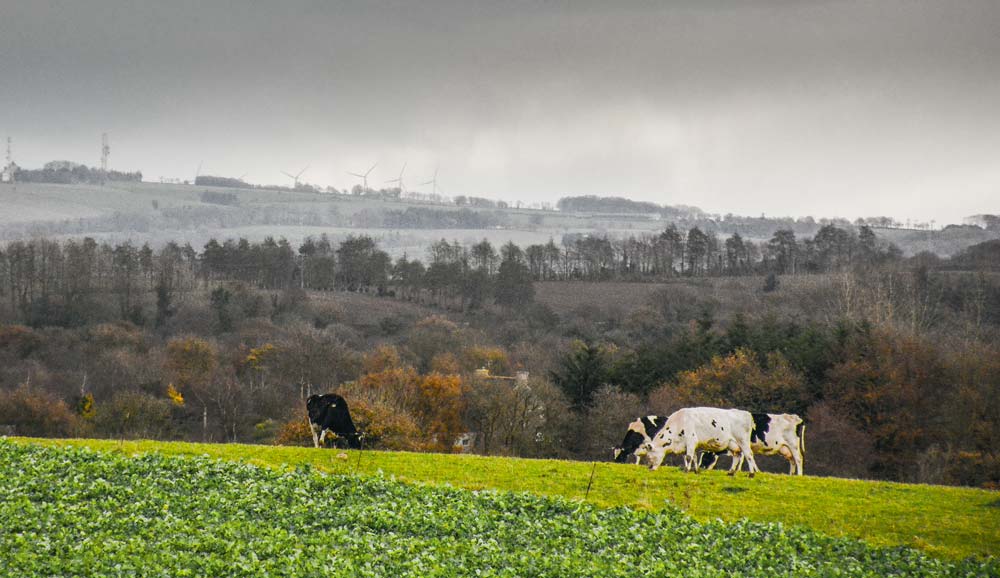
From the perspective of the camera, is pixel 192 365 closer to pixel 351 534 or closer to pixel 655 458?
pixel 655 458

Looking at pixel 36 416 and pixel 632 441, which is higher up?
pixel 632 441

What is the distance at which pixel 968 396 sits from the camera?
5116cm

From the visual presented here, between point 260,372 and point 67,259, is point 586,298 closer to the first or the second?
point 260,372

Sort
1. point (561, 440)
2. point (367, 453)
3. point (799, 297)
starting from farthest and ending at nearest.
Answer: point (799, 297) → point (561, 440) → point (367, 453)

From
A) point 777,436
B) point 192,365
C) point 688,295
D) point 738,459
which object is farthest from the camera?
point 688,295

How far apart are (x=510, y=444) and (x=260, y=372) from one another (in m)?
37.9

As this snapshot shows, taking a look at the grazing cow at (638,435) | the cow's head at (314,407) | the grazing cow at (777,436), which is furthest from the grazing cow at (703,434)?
the cow's head at (314,407)

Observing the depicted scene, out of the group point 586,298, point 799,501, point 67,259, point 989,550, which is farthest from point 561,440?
point 67,259

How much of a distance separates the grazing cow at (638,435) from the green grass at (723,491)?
2.59 metres

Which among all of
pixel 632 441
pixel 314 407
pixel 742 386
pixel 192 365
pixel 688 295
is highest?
pixel 314 407

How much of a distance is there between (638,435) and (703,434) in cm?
402

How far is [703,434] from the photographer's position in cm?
2478

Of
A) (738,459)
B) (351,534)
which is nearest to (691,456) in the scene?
(738,459)

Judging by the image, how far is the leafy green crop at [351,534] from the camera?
14.9 m
